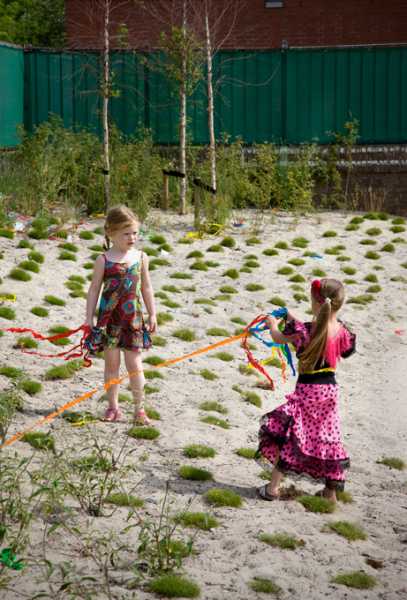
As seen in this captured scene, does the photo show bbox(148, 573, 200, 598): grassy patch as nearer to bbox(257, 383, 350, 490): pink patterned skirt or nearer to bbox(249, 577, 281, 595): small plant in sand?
bbox(249, 577, 281, 595): small plant in sand

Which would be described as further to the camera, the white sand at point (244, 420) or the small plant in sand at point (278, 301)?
the small plant in sand at point (278, 301)

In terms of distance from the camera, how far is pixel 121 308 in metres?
6.52

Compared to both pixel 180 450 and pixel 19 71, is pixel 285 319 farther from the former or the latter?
pixel 19 71

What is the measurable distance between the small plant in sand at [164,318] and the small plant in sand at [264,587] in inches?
204

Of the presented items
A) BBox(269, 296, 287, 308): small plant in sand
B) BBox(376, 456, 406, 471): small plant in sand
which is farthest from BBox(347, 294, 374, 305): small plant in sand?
BBox(376, 456, 406, 471): small plant in sand

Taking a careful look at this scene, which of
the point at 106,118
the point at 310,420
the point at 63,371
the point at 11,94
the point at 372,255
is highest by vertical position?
the point at 11,94

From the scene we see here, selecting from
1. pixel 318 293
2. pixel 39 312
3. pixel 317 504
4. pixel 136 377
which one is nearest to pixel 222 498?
pixel 317 504

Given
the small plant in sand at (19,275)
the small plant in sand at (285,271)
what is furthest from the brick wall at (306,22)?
the small plant in sand at (19,275)

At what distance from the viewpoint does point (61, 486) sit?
16.6ft

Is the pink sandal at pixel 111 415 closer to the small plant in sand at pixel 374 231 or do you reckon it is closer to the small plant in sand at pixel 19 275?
Answer: the small plant in sand at pixel 19 275

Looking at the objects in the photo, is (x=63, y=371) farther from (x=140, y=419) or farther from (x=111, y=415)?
(x=140, y=419)

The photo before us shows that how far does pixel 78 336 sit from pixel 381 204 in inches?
339

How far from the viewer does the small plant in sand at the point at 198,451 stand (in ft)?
20.2

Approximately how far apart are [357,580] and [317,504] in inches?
40.7
